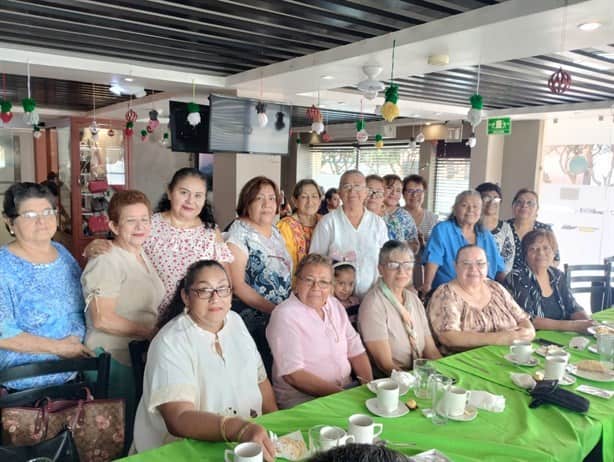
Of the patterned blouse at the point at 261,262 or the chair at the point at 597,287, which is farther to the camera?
the chair at the point at 597,287

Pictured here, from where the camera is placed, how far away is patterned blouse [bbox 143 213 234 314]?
256cm

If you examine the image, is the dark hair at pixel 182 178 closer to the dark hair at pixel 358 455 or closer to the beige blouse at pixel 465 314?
the beige blouse at pixel 465 314

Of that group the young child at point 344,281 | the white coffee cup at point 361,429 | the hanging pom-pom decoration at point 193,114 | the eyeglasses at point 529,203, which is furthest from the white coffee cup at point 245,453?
the hanging pom-pom decoration at point 193,114

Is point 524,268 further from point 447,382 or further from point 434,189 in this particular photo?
point 434,189

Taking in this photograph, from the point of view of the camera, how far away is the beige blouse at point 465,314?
103 inches

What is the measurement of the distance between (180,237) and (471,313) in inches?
64.6

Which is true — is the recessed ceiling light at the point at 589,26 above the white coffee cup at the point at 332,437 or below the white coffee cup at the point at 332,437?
above

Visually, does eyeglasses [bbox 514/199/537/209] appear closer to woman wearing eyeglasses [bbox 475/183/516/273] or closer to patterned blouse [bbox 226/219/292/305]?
woman wearing eyeglasses [bbox 475/183/516/273]

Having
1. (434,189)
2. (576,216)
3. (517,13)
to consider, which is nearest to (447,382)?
(517,13)

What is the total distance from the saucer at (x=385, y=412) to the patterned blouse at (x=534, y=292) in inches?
66.5

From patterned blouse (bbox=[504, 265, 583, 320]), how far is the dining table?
1.06 metres

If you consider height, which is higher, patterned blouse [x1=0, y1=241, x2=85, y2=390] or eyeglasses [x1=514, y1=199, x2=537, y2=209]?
eyeglasses [x1=514, y1=199, x2=537, y2=209]

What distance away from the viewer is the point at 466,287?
2.70 metres

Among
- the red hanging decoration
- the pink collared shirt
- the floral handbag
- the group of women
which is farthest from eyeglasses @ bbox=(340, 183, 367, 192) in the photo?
the floral handbag
